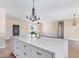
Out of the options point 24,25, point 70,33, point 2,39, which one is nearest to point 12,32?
point 24,25

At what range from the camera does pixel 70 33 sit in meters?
9.77

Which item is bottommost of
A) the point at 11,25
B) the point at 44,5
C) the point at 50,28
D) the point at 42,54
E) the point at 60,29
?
the point at 42,54

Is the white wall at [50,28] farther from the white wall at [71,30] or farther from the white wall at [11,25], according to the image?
the white wall at [11,25]

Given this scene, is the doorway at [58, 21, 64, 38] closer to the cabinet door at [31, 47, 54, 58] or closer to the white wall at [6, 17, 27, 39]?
the white wall at [6, 17, 27, 39]

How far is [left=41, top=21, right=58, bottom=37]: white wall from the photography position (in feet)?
43.5

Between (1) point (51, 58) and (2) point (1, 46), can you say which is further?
(2) point (1, 46)

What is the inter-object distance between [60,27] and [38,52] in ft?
40.2

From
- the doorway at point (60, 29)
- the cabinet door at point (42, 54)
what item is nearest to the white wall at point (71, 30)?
the doorway at point (60, 29)

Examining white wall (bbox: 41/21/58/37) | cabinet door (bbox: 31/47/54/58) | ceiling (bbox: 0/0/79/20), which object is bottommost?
cabinet door (bbox: 31/47/54/58)

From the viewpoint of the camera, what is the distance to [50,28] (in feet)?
45.1

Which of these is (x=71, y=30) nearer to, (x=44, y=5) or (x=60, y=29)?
(x=60, y=29)

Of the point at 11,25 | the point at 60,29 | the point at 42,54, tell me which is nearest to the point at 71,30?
the point at 60,29

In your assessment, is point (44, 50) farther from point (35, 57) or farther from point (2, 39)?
point (2, 39)

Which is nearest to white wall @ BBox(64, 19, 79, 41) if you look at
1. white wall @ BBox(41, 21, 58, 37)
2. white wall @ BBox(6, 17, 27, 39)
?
white wall @ BBox(41, 21, 58, 37)
